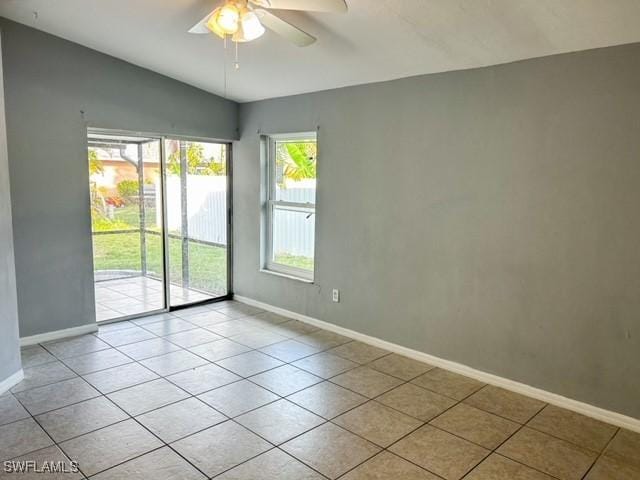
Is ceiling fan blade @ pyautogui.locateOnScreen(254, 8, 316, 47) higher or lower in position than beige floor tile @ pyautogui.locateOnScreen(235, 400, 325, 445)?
higher

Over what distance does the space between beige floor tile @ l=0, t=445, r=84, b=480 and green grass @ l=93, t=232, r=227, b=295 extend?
242 centimetres

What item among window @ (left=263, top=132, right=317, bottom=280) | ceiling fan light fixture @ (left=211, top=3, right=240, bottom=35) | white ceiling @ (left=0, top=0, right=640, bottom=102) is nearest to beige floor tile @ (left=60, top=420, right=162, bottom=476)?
ceiling fan light fixture @ (left=211, top=3, right=240, bottom=35)

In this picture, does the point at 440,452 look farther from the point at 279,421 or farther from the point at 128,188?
the point at 128,188

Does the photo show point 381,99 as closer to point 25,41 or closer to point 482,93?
point 482,93

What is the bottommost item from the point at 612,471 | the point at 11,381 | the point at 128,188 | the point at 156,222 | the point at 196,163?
the point at 612,471

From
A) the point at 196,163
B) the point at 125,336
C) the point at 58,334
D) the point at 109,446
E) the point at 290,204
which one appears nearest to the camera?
the point at 109,446

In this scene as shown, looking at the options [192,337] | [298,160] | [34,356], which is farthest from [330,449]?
[298,160]

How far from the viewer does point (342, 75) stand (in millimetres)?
3863

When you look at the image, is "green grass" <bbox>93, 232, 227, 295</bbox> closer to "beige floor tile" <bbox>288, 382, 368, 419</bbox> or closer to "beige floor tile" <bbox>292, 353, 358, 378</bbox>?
"beige floor tile" <bbox>292, 353, 358, 378</bbox>

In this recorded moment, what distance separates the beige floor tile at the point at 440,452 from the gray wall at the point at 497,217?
90cm

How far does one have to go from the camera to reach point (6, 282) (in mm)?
3127

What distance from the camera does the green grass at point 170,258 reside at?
15.8 ft

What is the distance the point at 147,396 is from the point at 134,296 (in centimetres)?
240

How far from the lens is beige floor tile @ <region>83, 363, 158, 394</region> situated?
322 centimetres
